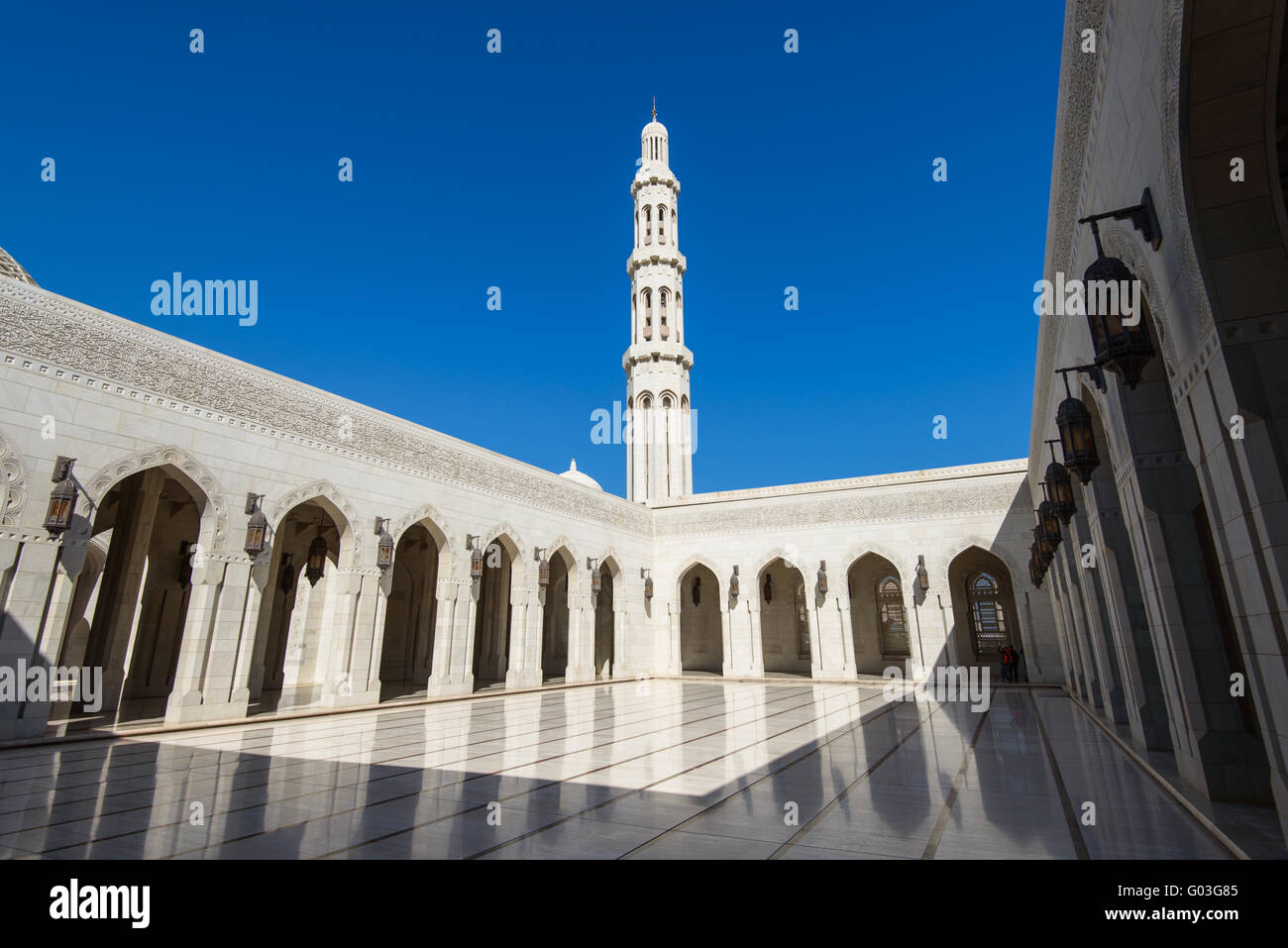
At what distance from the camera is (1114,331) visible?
3.29 metres

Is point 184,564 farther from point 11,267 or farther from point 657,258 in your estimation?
point 657,258

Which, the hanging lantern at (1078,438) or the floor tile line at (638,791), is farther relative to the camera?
the hanging lantern at (1078,438)

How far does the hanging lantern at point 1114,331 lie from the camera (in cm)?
316

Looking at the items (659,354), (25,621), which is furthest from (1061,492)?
(659,354)

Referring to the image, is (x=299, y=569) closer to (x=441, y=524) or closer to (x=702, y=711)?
(x=441, y=524)

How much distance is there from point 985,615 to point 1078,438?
1625cm

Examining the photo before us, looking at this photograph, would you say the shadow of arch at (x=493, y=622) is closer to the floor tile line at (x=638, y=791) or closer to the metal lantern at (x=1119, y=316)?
A: the floor tile line at (x=638, y=791)

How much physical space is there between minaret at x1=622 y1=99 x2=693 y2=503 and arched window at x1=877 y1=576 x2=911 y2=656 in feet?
24.2

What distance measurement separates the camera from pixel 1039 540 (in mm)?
9633

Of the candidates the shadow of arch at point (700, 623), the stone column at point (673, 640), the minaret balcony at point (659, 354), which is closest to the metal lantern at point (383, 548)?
the stone column at point (673, 640)

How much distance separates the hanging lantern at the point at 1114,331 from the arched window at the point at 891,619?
54.1 feet

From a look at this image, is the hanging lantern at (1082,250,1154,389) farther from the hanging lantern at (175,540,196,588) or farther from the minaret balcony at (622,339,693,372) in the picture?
the minaret balcony at (622,339,693,372)
